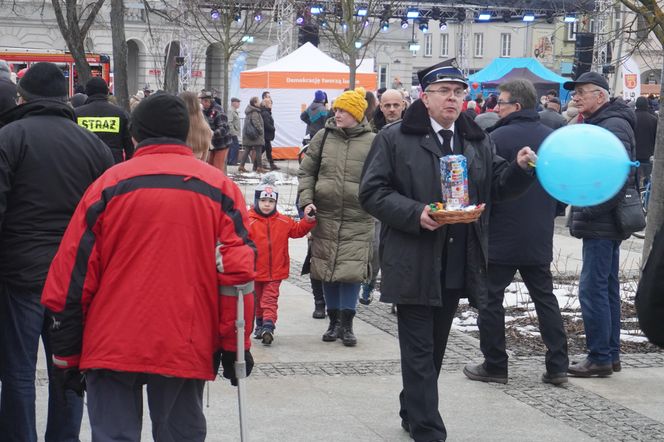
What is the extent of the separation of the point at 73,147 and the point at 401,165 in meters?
1.66

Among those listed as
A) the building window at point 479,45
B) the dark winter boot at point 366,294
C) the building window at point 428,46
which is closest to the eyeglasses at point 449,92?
the dark winter boot at point 366,294

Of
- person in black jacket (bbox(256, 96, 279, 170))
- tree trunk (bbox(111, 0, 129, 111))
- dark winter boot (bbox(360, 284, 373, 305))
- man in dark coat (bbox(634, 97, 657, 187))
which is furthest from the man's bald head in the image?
person in black jacket (bbox(256, 96, 279, 170))

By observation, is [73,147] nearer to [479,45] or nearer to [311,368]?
[311,368]

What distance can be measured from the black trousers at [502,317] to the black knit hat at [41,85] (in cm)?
313

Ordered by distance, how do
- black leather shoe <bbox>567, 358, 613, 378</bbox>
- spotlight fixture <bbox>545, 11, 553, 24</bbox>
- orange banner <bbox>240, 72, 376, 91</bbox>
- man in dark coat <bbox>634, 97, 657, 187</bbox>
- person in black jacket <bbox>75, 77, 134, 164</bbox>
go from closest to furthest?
1. black leather shoe <bbox>567, 358, 613, 378</bbox>
2. person in black jacket <bbox>75, 77, 134, 164</bbox>
3. man in dark coat <bbox>634, 97, 657, 187</bbox>
4. orange banner <bbox>240, 72, 376, 91</bbox>
5. spotlight fixture <bbox>545, 11, 553, 24</bbox>

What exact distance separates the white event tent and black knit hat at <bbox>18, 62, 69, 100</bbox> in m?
23.3

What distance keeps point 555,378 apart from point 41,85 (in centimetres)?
379

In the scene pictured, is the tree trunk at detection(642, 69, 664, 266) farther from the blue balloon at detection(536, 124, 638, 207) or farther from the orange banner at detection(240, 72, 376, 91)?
the orange banner at detection(240, 72, 376, 91)

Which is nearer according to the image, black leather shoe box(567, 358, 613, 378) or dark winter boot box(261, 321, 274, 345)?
black leather shoe box(567, 358, 613, 378)

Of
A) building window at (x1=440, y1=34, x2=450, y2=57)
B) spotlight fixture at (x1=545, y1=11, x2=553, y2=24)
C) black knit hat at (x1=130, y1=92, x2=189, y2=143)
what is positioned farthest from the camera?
building window at (x1=440, y1=34, x2=450, y2=57)

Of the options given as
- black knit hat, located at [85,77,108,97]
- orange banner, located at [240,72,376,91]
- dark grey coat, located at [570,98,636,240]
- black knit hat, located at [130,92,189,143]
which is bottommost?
dark grey coat, located at [570,98,636,240]

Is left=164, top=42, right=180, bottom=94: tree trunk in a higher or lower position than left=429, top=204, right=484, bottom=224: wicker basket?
higher

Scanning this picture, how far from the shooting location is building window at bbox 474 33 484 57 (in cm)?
9025

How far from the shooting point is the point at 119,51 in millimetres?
14586
